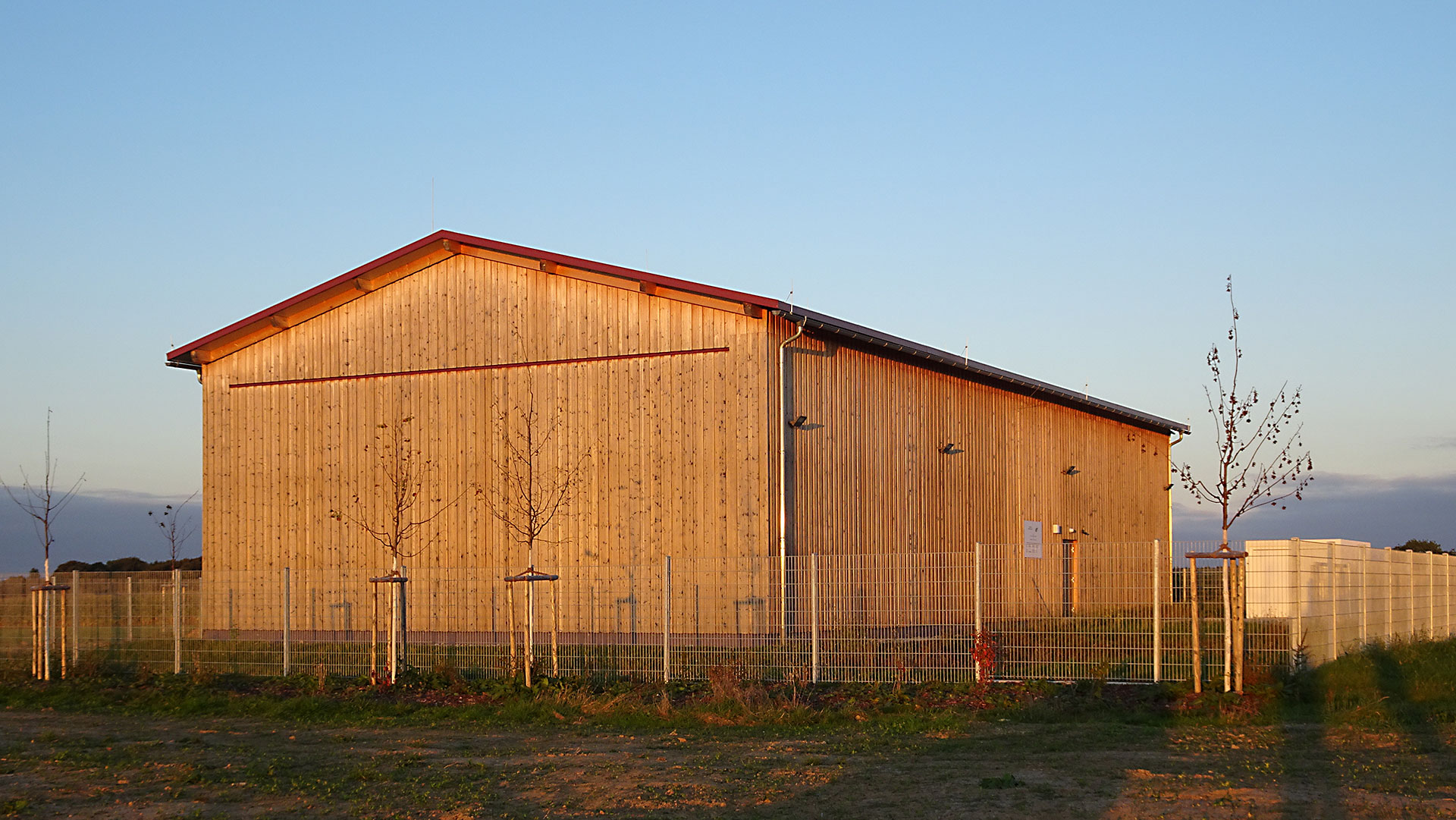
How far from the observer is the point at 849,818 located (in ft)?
30.6

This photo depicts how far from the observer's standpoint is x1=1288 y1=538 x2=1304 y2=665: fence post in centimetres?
1517

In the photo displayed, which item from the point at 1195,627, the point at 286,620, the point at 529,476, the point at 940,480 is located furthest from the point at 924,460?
the point at 286,620

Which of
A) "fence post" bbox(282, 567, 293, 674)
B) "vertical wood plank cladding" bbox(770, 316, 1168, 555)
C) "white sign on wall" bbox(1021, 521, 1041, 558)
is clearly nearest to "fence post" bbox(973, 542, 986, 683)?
"vertical wood plank cladding" bbox(770, 316, 1168, 555)

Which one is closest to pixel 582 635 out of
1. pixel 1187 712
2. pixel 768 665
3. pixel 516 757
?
pixel 768 665

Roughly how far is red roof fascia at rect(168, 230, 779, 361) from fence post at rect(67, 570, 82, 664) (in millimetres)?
7079

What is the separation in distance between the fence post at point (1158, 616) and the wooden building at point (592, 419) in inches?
235

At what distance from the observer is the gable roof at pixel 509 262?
2223cm

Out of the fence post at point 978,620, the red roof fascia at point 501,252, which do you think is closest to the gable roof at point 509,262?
the red roof fascia at point 501,252

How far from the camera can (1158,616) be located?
15.4m

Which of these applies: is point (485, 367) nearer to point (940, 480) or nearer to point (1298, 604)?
point (940, 480)

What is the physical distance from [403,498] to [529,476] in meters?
2.88

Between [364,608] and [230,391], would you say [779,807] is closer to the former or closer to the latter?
[364,608]

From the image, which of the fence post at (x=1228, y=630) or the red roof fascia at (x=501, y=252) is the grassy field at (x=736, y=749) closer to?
the fence post at (x=1228, y=630)

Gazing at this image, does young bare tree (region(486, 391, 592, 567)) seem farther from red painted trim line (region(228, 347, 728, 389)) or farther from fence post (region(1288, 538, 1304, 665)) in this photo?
fence post (region(1288, 538, 1304, 665))
